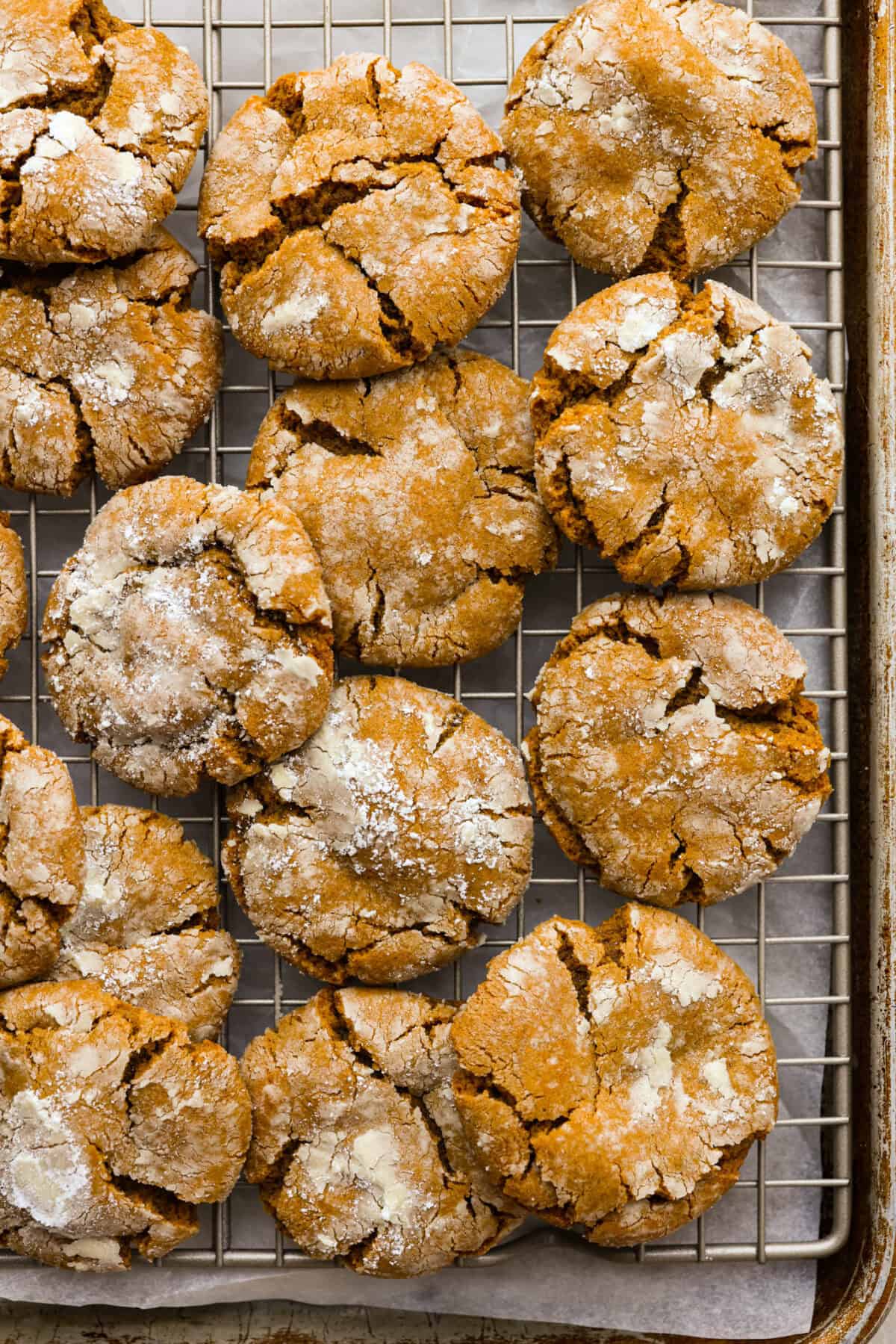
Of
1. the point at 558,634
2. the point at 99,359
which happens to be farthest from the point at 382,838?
the point at 99,359

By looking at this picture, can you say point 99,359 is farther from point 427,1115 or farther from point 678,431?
point 427,1115

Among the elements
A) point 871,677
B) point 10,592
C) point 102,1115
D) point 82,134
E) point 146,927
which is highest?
point 82,134

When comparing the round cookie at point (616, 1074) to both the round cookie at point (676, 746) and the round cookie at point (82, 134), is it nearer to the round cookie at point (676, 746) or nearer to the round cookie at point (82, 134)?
the round cookie at point (676, 746)

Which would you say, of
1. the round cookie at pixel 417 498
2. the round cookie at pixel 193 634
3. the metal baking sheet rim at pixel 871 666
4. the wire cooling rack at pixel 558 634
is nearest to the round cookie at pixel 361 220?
the round cookie at pixel 417 498

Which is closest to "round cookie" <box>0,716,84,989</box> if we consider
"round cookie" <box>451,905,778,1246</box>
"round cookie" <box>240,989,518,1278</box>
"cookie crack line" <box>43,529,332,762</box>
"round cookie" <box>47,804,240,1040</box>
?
"round cookie" <box>47,804,240,1040</box>

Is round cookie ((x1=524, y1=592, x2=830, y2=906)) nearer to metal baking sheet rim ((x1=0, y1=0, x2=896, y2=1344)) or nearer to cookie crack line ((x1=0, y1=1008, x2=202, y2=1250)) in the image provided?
metal baking sheet rim ((x1=0, y1=0, x2=896, y2=1344))

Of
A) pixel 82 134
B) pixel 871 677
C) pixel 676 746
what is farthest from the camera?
pixel 871 677

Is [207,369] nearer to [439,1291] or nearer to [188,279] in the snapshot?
[188,279]

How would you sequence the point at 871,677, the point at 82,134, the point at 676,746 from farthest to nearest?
the point at 871,677 < the point at 676,746 < the point at 82,134
